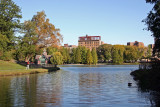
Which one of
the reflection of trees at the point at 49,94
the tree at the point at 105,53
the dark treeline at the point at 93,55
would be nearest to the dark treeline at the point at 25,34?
the reflection of trees at the point at 49,94

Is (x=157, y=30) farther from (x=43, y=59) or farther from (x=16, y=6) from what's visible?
(x=43, y=59)

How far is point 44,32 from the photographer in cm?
7244

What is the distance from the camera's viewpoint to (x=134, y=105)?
1450 centimetres

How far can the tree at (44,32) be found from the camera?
72.8m

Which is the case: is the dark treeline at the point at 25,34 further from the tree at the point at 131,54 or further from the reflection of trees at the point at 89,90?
the tree at the point at 131,54

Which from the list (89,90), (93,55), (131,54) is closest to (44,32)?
(89,90)

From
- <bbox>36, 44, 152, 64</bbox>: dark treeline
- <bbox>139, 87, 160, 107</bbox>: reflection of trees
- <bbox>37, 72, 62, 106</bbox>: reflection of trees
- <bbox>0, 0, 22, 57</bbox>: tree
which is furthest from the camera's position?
<bbox>36, 44, 152, 64</bbox>: dark treeline

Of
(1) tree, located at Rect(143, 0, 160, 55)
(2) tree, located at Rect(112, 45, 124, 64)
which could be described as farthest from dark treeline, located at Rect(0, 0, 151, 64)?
(2) tree, located at Rect(112, 45, 124, 64)

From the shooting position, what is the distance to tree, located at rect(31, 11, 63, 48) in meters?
72.8

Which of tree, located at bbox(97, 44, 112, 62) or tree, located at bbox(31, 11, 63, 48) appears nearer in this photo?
tree, located at bbox(31, 11, 63, 48)

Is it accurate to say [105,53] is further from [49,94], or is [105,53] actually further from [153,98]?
[153,98]

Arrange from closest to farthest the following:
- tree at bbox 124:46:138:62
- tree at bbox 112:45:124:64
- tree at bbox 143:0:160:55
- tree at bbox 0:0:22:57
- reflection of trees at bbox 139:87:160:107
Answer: reflection of trees at bbox 139:87:160:107
tree at bbox 143:0:160:55
tree at bbox 0:0:22:57
tree at bbox 112:45:124:64
tree at bbox 124:46:138:62

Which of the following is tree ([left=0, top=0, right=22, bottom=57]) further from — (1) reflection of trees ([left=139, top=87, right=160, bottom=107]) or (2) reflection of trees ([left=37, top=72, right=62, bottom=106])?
(1) reflection of trees ([left=139, top=87, right=160, bottom=107])

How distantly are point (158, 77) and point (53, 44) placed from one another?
5532 centimetres
